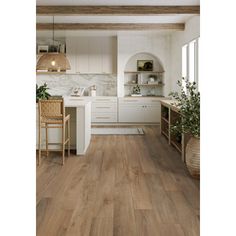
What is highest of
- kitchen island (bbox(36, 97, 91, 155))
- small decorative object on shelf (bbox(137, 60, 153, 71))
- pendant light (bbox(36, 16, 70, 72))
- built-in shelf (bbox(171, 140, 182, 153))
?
small decorative object on shelf (bbox(137, 60, 153, 71))

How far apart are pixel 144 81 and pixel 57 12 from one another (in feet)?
14.5

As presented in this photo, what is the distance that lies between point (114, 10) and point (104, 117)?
4050 millimetres

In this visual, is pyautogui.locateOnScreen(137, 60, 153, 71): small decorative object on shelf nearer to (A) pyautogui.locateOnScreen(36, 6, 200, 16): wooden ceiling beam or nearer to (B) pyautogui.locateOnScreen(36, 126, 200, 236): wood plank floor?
(A) pyautogui.locateOnScreen(36, 6, 200, 16): wooden ceiling beam

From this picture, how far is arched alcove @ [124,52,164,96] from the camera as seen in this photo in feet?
32.6

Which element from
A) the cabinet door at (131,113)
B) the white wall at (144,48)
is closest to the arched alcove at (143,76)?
the white wall at (144,48)

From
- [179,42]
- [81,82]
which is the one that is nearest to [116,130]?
[81,82]

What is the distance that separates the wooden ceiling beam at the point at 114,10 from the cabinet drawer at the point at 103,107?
3773mm

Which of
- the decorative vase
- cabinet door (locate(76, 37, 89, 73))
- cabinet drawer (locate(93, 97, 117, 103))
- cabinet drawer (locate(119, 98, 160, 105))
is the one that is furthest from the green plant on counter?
the decorative vase

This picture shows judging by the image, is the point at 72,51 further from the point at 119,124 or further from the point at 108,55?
the point at 119,124

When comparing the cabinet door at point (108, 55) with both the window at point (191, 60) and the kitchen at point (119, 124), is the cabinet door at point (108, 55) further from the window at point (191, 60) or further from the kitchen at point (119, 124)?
the window at point (191, 60)

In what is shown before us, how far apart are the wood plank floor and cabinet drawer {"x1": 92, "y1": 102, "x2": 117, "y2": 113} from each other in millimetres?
3864

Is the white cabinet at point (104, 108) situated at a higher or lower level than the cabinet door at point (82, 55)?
lower

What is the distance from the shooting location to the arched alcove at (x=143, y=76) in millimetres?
9930
